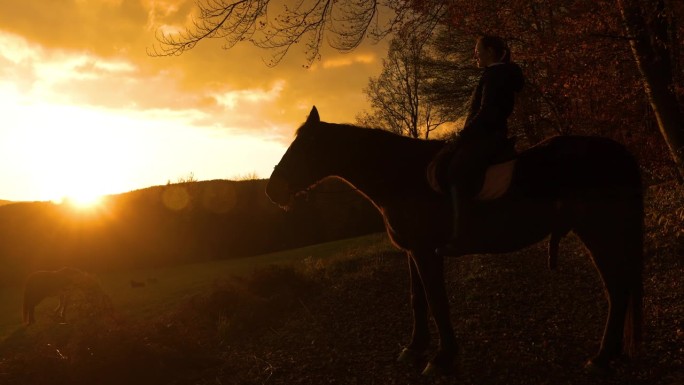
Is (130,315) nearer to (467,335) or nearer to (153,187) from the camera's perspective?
(467,335)

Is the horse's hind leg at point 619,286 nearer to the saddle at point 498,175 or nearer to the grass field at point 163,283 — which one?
the saddle at point 498,175

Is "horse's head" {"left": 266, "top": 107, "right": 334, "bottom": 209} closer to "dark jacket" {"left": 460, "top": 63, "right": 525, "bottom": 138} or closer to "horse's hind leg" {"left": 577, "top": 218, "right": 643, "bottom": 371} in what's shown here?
A: "dark jacket" {"left": 460, "top": 63, "right": 525, "bottom": 138}

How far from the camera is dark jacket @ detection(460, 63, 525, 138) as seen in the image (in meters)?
4.59

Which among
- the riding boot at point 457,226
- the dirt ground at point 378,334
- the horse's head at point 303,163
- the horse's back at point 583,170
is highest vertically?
the horse's head at point 303,163

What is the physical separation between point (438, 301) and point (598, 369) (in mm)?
1745

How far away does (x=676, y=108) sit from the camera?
6.36 metres

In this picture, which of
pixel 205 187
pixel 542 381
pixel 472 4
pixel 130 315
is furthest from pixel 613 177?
pixel 205 187

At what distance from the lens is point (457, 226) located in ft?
15.4

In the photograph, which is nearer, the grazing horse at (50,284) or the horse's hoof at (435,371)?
the horse's hoof at (435,371)

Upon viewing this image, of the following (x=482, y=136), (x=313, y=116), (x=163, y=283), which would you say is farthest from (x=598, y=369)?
(x=163, y=283)

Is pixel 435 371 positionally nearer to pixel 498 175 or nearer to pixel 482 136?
pixel 498 175

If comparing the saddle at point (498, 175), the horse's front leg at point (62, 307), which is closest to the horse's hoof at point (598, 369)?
the saddle at point (498, 175)

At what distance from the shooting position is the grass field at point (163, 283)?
12.1 m

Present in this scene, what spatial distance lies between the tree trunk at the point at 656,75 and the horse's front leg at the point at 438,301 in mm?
4074
